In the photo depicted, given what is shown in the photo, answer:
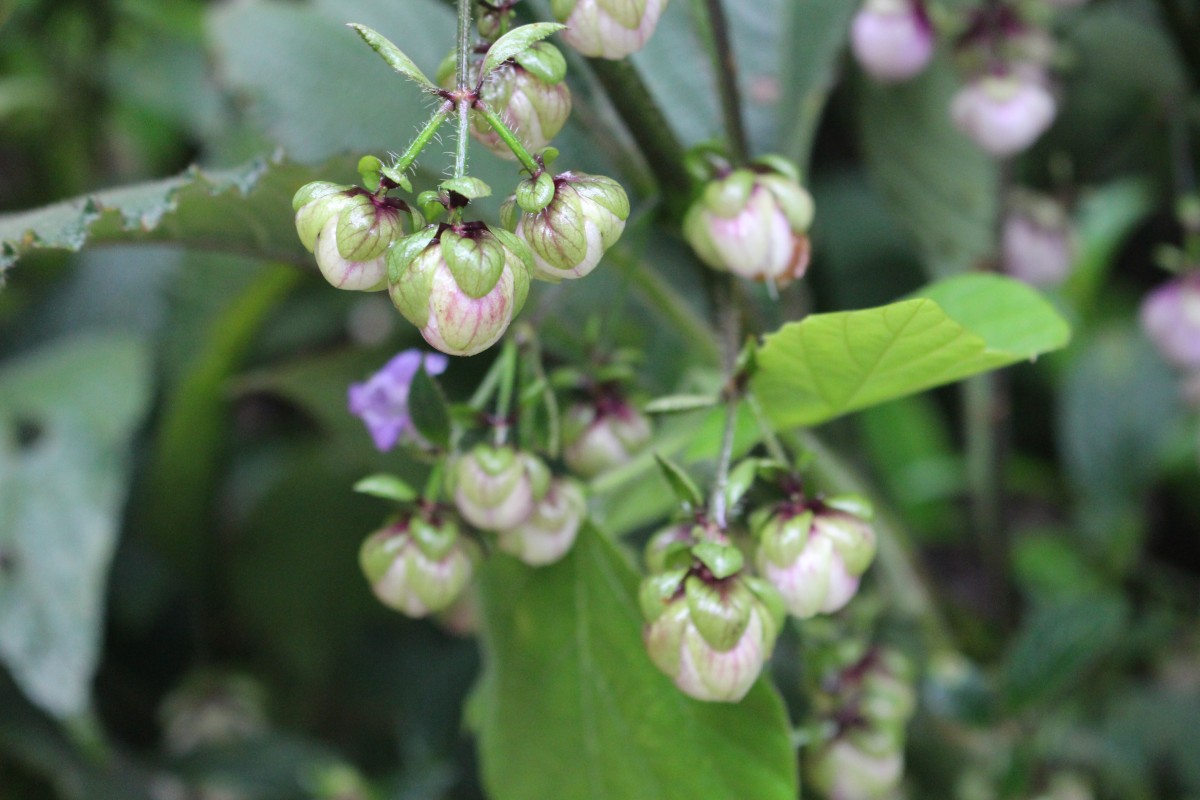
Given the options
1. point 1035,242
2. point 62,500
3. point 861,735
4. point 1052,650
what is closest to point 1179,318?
point 1035,242

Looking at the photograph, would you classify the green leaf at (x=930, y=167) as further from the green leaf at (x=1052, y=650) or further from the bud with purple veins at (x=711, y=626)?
the bud with purple veins at (x=711, y=626)

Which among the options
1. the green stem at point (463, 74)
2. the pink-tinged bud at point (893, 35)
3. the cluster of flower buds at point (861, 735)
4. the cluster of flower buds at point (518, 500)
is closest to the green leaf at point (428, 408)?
the cluster of flower buds at point (518, 500)

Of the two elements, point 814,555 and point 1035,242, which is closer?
point 814,555

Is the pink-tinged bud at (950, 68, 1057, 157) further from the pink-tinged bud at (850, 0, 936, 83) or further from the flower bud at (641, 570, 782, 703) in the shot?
the flower bud at (641, 570, 782, 703)

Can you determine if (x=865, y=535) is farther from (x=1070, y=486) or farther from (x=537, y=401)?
(x=1070, y=486)

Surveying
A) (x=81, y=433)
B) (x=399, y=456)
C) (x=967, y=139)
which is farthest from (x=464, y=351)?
(x=967, y=139)

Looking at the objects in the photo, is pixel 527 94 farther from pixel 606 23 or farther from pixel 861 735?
pixel 861 735
